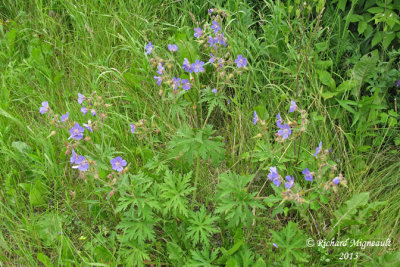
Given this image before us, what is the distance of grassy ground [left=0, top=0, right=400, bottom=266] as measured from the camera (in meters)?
2.24

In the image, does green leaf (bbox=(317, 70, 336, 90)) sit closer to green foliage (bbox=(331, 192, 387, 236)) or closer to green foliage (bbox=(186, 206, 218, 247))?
green foliage (bbox=(331, 192, 387, 236))

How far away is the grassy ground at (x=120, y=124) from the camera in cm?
224

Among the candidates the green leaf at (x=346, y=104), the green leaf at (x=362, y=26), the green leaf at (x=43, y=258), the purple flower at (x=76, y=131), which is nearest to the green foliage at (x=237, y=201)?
the purple flower at (x=76, y=131)

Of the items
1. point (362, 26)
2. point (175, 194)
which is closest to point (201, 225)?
point (175, 194)

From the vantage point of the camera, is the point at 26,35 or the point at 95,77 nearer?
the point at 95,77

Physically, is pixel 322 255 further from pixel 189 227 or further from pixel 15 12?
pixel 15 12

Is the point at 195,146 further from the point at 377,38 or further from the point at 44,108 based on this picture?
the point at 377,38

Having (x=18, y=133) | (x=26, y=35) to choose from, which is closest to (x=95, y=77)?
(x=18, y=133)

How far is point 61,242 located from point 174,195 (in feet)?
2.26

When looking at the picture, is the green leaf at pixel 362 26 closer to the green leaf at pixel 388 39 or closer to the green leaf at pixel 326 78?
the green leaf at pixel 388 39

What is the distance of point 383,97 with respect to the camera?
277 centimetres

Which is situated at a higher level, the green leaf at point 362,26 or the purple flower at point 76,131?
the green leaf at point 362,26

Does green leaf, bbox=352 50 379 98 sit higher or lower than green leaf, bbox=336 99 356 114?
higher

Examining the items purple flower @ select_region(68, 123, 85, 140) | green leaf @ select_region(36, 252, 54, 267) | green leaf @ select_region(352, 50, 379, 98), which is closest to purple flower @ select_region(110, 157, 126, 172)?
purple flower @ select_region(68, 123, 85, 140)
